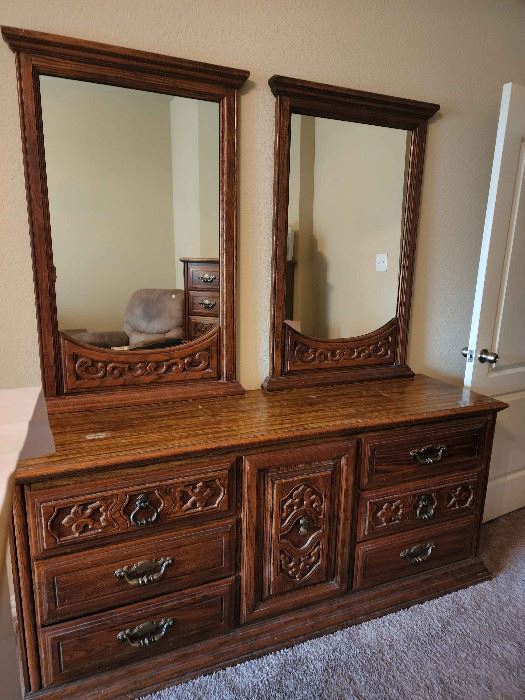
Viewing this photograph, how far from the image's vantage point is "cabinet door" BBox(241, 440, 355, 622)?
1.37m

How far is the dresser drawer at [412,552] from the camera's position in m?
1.58

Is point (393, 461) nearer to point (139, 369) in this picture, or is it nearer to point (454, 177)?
point (139, 369)

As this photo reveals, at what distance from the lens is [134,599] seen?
4.15 feet

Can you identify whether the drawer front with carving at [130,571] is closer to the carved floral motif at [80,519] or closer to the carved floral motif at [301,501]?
the carved floral motif at [80,519]

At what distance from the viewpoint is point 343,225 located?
1.82m

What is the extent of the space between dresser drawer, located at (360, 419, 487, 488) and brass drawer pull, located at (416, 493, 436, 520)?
8cm

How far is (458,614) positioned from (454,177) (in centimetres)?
178

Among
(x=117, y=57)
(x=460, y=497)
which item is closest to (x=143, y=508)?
(x=460, y=497)

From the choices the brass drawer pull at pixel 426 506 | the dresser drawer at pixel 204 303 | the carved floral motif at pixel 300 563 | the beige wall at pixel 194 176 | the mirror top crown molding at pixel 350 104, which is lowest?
the carved floral motif at pixel 300 563

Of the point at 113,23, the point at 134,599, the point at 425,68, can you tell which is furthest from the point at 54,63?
the point at 134,599

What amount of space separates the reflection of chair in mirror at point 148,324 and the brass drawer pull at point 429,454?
93 centimetres

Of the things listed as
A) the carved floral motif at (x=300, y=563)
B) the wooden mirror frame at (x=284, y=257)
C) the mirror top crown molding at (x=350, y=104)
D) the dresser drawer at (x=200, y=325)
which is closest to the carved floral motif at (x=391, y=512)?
the carved floral motif at (x=300, y=563)

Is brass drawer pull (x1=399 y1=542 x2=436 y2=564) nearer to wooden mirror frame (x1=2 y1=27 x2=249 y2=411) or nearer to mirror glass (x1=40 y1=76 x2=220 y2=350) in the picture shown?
wooden mirror frame (x1=2 y1=27 x2=249 y2=411)

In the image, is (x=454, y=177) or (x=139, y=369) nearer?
(x=139, y=369)
